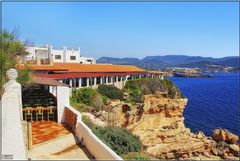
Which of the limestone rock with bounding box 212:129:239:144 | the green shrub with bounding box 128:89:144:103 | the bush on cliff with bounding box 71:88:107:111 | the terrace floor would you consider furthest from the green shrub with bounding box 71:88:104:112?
the limestone rock with bounding box 212:129:239:144

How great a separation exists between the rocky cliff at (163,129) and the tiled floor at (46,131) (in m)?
17.6

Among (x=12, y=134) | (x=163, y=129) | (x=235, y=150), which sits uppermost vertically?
(x=12, y=134)

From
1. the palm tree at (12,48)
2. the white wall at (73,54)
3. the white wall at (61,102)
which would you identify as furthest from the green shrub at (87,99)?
the white wall at (73,54)

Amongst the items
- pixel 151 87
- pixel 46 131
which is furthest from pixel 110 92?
pixel 46 131

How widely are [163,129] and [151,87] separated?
7.91 m

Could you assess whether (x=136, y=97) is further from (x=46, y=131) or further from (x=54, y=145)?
(x=54, y=145)

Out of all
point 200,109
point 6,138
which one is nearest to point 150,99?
point 6,138

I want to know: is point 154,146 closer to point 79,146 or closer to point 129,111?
point 129,111

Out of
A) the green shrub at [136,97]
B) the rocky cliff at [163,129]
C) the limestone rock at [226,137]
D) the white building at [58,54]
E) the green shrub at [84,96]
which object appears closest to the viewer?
the green shrub at [84,96]

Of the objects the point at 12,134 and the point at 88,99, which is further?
the point at 88,99

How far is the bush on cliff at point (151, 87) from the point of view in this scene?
4003cm

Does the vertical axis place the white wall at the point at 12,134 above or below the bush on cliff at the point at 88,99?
above

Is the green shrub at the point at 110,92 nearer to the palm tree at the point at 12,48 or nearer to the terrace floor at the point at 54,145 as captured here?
the palm tree at the point at 12,48

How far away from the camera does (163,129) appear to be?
35.4 meters
